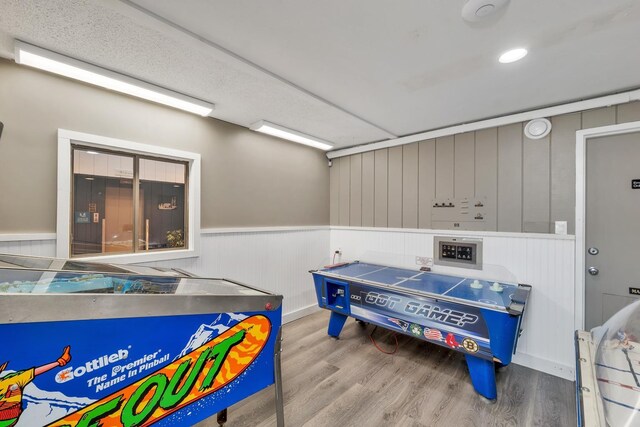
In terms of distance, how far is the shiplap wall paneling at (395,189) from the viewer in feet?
12.2

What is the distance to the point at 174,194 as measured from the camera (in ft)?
9.64

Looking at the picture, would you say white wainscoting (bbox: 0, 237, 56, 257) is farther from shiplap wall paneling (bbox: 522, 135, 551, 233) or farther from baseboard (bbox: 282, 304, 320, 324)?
shiplap wall paneling (bbox: 522, 135, 551, 233)

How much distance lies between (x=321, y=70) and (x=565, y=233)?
8.83 feet

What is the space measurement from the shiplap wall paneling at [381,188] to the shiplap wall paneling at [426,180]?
1.57ft

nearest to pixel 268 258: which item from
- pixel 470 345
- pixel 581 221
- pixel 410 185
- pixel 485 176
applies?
pixel 410 185

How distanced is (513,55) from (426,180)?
1.76 meters

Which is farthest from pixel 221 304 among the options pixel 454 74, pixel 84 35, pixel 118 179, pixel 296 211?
pixel 296 211

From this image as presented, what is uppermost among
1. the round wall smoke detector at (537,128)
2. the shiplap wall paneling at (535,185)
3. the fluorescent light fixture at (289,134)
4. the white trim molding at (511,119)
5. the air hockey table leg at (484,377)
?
the fluorescent light fixture at (289,134)

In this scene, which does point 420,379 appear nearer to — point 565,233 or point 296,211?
point 565,233

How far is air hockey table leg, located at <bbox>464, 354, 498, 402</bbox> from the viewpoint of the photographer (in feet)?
7.15

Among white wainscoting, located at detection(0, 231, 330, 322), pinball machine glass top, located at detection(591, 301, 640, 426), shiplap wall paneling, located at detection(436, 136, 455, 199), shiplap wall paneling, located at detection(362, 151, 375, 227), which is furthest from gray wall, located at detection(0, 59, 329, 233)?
pinball machine glass top, located at detection(591, 301, 640, 426)

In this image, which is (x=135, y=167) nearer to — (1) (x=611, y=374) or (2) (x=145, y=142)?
(2) (x=145, y=142)

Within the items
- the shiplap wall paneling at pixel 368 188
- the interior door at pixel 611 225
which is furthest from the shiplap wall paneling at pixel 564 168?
the shiplap wall paneling at pixel 368 188

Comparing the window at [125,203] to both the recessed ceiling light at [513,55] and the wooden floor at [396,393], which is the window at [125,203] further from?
the recessed ceiling light at [513,55]
